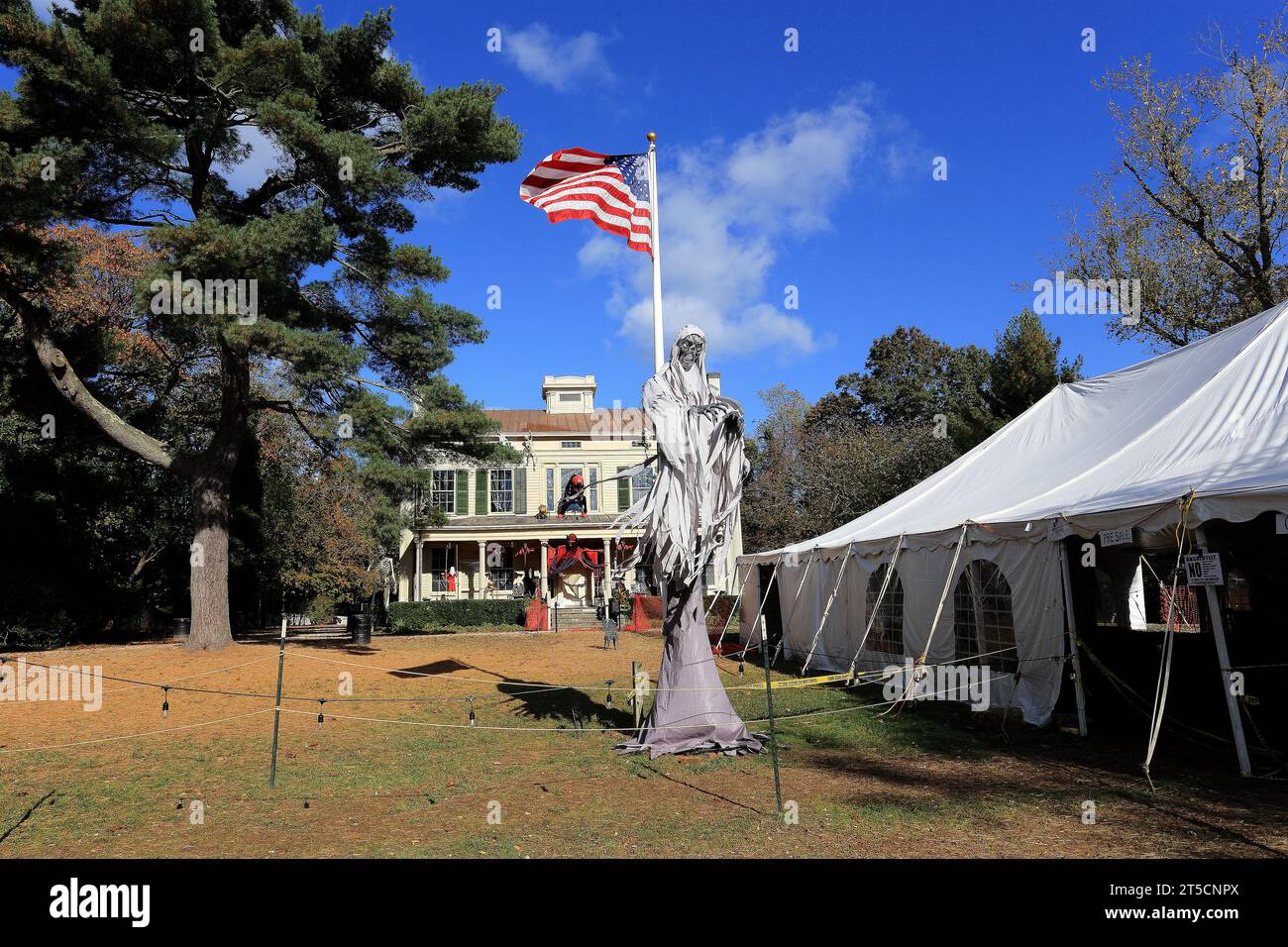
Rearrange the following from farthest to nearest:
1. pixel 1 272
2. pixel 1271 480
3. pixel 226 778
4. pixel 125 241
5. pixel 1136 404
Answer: pixel 125 241 < pixel 1 272 < pixel 1136 404 < pixel 226 778 < pixel 1271 480

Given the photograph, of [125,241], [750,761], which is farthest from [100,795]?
[125,241]

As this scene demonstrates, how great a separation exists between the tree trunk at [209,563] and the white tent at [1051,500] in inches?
459

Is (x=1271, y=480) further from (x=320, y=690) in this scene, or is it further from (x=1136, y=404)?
(x=320, y=690)

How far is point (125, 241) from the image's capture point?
19750 millimetres

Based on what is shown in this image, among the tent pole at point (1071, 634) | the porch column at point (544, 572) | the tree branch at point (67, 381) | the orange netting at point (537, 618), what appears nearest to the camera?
the tent pole at point (1071, 634)

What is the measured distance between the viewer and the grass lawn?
4.75m

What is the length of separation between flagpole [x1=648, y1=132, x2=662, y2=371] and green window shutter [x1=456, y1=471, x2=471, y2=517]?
21937 mm

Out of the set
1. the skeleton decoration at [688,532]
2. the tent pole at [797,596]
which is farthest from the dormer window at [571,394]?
the skeleton decoration at [688,532]

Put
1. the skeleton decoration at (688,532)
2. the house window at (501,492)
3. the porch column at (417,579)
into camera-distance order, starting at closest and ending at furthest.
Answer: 1. the skeleton decoration at (688,532)
2. the porch column at (417,579)
3. the house window at (501,492)

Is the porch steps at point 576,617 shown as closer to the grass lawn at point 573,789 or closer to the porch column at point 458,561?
the porch column at point 458,561

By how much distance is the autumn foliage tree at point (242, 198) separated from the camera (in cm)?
1255

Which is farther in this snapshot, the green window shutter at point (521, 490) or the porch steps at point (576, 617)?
the green window shutter at point (521, 490)
